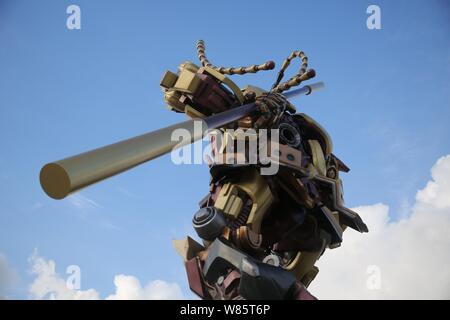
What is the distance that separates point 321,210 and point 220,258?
5.29ft

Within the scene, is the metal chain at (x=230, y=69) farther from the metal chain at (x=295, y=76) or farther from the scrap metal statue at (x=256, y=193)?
the metal chain at (x=295, y=76)

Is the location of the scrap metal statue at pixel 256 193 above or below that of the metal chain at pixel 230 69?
below

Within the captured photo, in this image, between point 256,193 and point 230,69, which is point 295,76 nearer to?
point 230,69

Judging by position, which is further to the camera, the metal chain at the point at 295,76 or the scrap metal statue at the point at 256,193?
the metal chain at the point at 295,76

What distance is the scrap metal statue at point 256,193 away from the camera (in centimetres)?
417

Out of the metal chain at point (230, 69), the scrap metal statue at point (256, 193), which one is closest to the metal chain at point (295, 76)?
the scrap metal statue at point (256, 193)

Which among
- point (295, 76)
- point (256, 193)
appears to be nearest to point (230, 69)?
point (295, 76)

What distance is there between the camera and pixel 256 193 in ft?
16.0

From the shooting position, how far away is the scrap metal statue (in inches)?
164

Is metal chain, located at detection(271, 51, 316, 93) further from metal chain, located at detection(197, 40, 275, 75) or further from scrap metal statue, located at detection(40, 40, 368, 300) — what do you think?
metal chain, located at detection(197, 40, 275, 75)

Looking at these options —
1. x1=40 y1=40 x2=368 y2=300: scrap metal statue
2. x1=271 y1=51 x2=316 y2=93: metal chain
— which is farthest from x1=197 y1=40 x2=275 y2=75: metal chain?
x1=271 y1=51 x2=316 y2=93: metal chain

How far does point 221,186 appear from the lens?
16.8 ft
